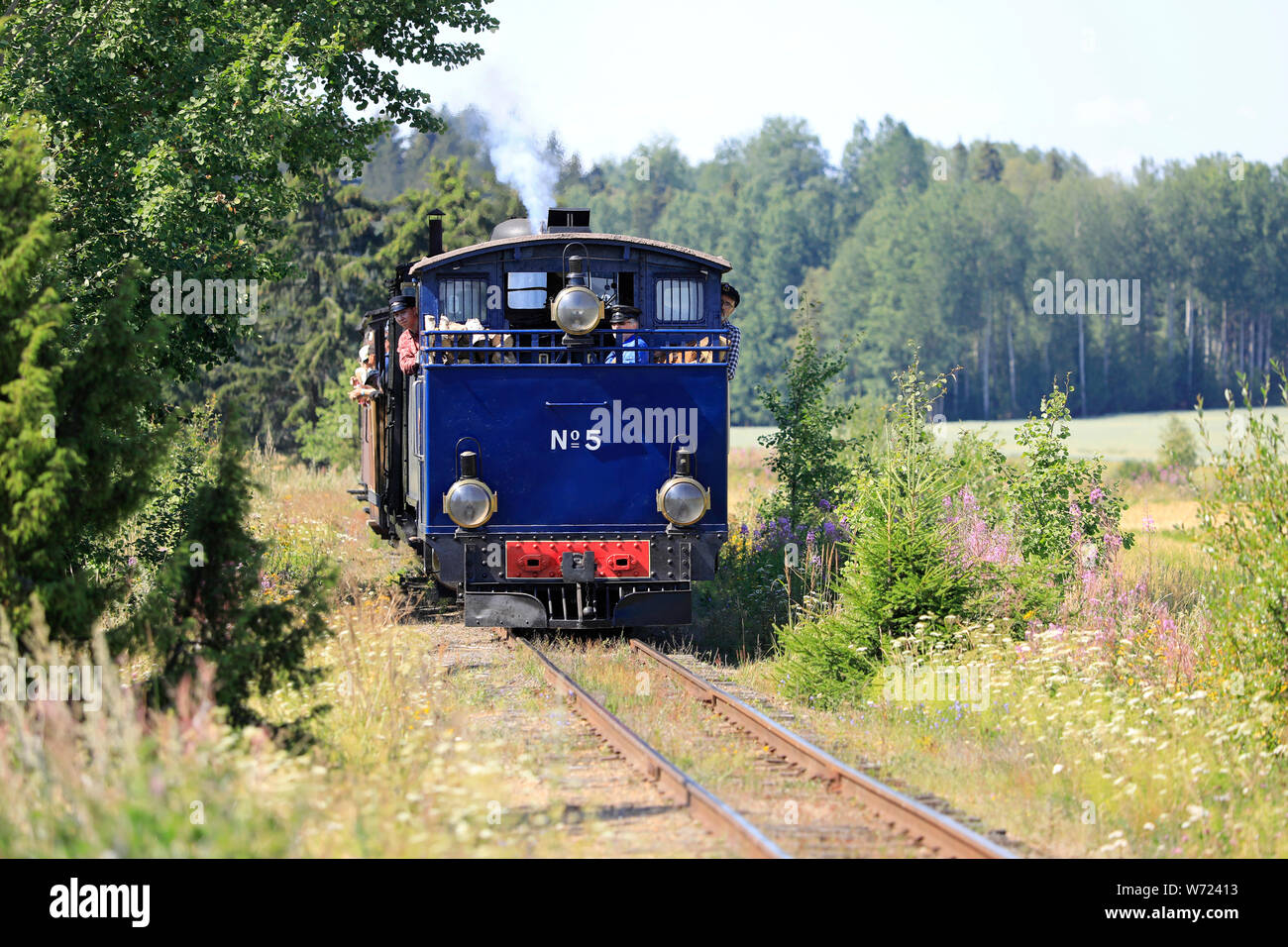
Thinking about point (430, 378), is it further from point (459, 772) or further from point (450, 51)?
point (450, 51)

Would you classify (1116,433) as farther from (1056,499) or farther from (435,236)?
(435,236)

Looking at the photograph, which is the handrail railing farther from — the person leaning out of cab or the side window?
the side window

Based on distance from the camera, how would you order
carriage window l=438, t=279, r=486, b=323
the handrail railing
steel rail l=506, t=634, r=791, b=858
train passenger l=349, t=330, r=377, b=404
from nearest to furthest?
steel rail l=506, t=634, r=791, b=858, the handrail railing, carriage window l=438, t=279, r=486, b=323, train passenger l=349, t=330, r=377, b=404

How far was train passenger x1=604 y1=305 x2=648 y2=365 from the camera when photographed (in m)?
12.3

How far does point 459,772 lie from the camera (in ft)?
23.9

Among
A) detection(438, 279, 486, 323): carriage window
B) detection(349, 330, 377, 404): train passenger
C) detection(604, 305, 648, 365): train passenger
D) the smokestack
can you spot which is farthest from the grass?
detection(349, 330, 377, 404): train passenger

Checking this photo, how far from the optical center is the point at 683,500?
12.2m

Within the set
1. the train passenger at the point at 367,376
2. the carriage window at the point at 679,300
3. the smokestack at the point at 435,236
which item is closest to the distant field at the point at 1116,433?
the train passenger at the point at 367,376

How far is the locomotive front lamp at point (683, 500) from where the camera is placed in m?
12.3

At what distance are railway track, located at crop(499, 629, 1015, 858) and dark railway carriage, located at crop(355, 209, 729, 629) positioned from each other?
228 centimetres

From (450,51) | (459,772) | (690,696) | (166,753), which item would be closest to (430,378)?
(690,696)

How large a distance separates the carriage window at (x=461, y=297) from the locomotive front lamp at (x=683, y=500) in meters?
2.57

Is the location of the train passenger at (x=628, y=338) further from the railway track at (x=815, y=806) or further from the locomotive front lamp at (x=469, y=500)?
the railway track at (x=815, y=806)

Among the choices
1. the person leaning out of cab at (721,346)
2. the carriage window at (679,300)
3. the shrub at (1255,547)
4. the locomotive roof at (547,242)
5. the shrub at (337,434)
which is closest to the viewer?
the shrub at (1255,547)
